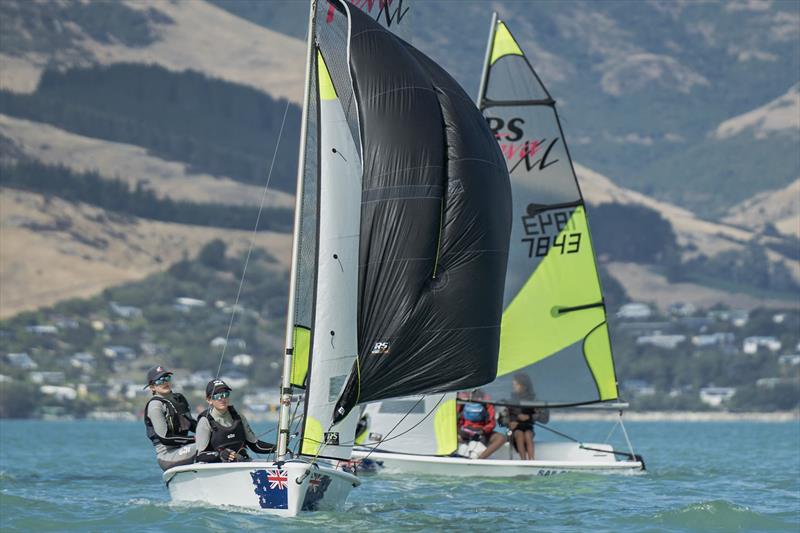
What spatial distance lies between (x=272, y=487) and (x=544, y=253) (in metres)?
13.5

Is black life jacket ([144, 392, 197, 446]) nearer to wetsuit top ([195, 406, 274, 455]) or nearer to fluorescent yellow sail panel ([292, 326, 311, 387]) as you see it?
wetsuit top ([195, 406, 274, 455])

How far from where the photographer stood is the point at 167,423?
921 inches

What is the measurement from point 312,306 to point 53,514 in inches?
223

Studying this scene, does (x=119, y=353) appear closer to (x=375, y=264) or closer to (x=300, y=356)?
(x=300, y=356)

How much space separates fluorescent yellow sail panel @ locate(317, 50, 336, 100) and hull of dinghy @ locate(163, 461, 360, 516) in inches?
200

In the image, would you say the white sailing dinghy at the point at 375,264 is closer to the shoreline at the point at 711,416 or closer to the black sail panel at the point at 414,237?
the black sail panel at the point at 414,237

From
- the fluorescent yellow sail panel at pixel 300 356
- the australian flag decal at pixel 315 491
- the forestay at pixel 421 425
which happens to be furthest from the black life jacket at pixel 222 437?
the forestay at pixel 421 425

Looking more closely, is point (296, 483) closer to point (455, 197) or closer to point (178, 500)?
point (178, 500)

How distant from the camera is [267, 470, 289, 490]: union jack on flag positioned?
21.5 m

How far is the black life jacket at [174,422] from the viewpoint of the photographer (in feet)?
76.7

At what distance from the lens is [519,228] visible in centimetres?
3400

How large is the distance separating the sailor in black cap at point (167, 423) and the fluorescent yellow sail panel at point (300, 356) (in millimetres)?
1781

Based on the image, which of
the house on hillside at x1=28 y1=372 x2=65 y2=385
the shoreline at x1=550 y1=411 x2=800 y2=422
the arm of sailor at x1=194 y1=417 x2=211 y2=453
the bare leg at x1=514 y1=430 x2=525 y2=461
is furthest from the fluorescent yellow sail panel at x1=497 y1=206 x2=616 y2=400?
the house on hillside at x1=28 y1=372 x2=65 y2=385

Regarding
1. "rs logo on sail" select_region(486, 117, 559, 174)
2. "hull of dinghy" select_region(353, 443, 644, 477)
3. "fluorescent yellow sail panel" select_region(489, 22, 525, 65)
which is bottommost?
"hull of dinghy" select_region(353, 443, 644, 477)
